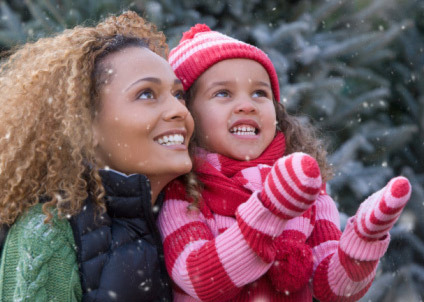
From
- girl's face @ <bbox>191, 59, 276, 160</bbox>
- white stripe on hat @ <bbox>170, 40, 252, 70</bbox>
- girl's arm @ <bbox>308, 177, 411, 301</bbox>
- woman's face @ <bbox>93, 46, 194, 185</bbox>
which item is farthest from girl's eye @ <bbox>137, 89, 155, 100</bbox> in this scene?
girl's arm @ <bbox>308, 177, 411, 301</bbox>

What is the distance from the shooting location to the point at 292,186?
1.56m

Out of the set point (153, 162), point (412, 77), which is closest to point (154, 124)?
point (153, 162)

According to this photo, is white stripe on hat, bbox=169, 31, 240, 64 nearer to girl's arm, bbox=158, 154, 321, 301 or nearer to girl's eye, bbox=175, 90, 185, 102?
girl's eye, bbox=175, 90, 185, 102

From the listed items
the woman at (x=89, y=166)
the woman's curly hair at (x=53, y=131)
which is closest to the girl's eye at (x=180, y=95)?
Answer: the woman at (x=89, y=166)

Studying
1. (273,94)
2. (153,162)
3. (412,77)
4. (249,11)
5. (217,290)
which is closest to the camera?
(217,290)

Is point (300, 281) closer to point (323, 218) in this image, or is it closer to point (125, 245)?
point (323, 218)

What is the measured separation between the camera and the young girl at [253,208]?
5.29 feet

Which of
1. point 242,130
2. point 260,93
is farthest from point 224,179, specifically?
point 260,93

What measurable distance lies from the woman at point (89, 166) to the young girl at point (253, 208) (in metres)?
0.16

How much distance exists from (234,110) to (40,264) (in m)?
0.95

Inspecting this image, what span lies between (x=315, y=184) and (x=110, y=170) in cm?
73

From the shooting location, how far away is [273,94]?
2.48 metres

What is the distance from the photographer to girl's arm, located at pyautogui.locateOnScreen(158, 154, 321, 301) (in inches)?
62.0

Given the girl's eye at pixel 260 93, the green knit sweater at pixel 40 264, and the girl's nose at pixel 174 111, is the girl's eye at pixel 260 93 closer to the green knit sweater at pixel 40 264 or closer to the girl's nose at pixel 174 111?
the girl's nose at pixel 174 111
